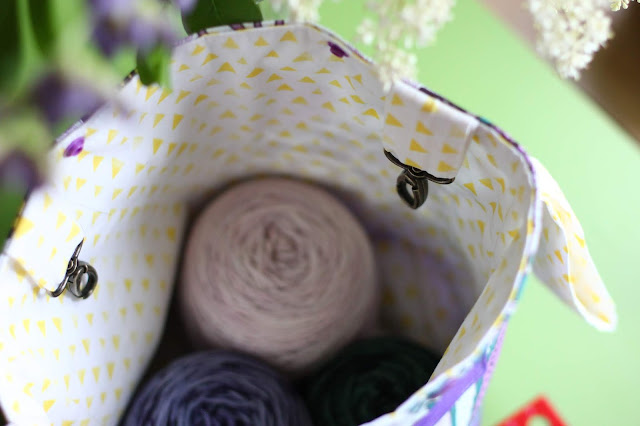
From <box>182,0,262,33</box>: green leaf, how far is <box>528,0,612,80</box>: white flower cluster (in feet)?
0.56

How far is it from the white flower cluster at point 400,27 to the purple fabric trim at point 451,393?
0.14m

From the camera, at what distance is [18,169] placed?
0.14 m

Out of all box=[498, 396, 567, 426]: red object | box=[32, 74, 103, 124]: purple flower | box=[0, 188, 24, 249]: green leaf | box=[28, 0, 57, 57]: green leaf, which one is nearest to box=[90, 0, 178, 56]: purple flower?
box=[32, 74, 103, 124]: purple flower

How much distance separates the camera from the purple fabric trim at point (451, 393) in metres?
0.28

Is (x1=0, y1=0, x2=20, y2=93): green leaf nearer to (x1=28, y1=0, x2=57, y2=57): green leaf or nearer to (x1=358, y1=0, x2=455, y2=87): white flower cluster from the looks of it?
(x1=28, y1=0, x2=57, y2=57): green leaf

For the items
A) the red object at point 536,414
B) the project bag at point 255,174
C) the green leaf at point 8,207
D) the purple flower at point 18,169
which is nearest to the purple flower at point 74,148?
the project bag at point 255,174

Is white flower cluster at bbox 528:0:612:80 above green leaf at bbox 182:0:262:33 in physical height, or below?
above

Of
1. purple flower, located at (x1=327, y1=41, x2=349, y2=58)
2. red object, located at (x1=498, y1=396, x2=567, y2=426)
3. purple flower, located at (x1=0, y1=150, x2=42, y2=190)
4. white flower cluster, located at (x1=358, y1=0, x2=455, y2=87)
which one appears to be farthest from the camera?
red object, located at (x1=498, y1=396, x2=567, y2=426)

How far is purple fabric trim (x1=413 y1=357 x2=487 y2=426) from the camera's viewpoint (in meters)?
0.28

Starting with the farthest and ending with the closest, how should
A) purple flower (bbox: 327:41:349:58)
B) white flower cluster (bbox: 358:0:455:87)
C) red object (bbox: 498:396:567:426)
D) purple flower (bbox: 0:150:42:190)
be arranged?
red object (bbox: 498:396:567:426) → purple flower (bbox: 327:41:349:58) → white flower cluster (bbox: 358:0:455:87) → purple flower (bbox: 0:150:42:190)

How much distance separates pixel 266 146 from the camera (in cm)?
48

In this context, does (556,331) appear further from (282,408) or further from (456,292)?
(282,408)

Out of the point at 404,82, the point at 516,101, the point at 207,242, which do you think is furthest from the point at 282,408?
the point at 516,101

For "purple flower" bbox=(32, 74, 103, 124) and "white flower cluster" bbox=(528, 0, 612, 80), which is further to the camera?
"white flower cluster" bbox=(528, 0, 612, 80)
